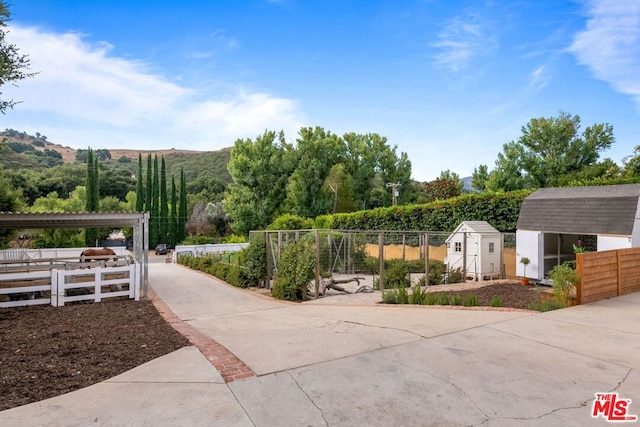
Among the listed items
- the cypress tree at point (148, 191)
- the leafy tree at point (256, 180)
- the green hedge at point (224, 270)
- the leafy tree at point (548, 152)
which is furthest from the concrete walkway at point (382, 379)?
the cypress tree at point (148, 191)

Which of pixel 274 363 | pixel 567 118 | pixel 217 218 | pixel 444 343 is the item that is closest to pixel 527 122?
pixel 567 118

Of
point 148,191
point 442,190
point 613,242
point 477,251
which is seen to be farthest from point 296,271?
point 148,191

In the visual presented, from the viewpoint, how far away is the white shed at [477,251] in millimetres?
13906

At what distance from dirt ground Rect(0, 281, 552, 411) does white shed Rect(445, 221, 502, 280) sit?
533cm

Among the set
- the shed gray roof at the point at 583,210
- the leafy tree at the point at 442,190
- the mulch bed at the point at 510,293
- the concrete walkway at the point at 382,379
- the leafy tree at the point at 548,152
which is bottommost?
the mulch bed at the point at 510,293

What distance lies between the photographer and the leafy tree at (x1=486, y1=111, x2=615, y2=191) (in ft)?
85.3

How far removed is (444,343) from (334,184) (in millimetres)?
32824

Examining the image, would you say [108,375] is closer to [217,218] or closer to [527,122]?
[527,122]

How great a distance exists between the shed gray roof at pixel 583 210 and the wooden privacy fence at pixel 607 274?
47.1 inches

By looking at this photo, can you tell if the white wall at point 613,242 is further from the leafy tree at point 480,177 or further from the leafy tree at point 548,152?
the leafy tree at point 480,177

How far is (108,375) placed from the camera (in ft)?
13.3

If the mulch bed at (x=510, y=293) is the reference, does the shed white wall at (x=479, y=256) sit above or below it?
above

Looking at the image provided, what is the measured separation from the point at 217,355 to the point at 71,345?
2.39 metres

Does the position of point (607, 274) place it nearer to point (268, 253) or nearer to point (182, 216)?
point (268, 253)
